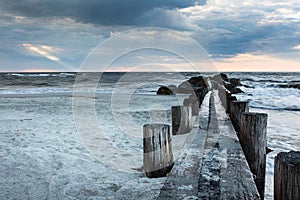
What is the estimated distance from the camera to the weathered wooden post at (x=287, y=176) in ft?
4.50

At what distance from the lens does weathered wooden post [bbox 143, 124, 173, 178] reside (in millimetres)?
2959

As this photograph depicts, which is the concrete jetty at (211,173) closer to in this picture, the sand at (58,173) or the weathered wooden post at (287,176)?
the weathered wooden post at (287,176)

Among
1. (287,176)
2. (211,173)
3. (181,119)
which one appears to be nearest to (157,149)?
(211,173)

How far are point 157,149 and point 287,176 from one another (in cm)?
169

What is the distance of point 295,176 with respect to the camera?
137 cm

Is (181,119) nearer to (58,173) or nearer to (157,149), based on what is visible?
(157,149)

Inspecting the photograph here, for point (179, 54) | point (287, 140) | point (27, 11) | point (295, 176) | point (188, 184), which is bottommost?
point (287, 140)

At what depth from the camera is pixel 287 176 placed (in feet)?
4.67

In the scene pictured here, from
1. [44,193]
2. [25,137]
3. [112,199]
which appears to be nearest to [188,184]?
[112,199]

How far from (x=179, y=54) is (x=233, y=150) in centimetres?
335

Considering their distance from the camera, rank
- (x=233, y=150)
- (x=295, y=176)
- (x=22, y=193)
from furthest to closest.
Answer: (x=22, y=193) → (x=233, y=150) → (x=295, y=176)

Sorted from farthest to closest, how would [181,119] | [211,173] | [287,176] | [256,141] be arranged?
[181,119], [256,141], [211,173], [287,176]

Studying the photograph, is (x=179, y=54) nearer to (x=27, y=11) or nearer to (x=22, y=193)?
(x=22, y=193)

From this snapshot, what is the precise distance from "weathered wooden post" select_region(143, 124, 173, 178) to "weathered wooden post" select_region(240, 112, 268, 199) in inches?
34.3
